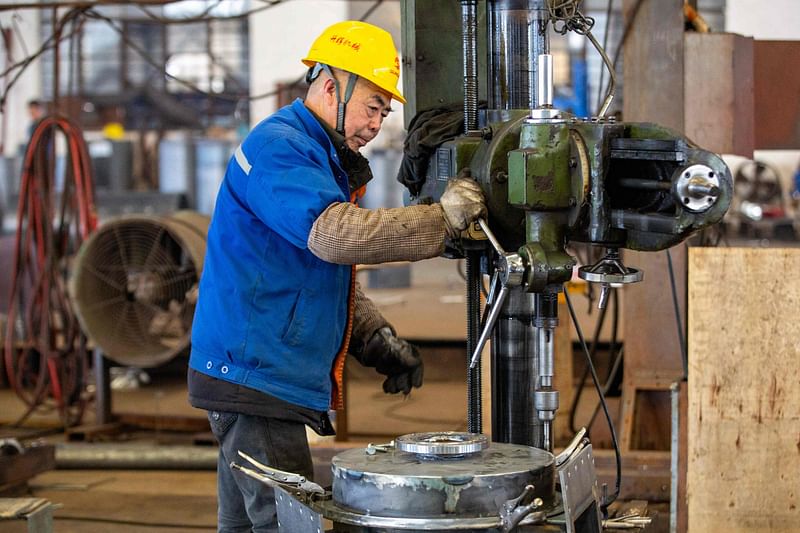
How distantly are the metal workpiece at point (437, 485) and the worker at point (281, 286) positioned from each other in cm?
35

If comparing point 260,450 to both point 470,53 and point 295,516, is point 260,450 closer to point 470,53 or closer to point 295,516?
point 295,516

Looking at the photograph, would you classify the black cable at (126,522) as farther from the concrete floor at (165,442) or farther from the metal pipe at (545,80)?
the metal pipe at (545,80)

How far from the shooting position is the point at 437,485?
4.93 ft

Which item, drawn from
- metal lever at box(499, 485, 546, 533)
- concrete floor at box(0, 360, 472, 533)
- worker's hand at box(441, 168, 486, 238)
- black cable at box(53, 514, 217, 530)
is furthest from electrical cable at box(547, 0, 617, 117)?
black cable at box(53, 514, 217, 530)

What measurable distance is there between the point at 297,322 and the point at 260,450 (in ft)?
0.75

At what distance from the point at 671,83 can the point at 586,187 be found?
1.75m

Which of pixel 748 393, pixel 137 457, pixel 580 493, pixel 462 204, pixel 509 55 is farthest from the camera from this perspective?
pixel 137 457

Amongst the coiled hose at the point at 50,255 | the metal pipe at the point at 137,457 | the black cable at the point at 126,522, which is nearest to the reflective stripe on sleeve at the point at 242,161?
the black cable at the point at 126,522

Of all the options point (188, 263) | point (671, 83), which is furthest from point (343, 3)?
point (671, 83)

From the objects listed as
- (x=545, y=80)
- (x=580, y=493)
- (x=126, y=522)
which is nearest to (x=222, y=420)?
(x=580, y=493)

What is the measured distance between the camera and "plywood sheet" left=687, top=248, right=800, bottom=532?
7.95 ft

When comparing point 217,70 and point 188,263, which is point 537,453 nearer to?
point 188,263

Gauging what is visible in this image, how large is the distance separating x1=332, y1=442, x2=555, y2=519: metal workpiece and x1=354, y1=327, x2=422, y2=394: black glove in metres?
0.56

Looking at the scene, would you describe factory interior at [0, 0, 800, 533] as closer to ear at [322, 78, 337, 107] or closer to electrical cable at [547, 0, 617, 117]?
electrical cable at [547, 0, 617, 117]
